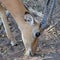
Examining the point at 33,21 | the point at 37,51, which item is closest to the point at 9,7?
the point at 33,21

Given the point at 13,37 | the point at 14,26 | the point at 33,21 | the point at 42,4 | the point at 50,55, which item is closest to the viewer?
the point at 33,21

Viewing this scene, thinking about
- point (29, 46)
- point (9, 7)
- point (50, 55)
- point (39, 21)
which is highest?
point (9, 7)

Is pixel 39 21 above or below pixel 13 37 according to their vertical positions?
above

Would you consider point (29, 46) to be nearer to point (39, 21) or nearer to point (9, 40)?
point (39, 21)

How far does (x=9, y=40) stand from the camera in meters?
3.46

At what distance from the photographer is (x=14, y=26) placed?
3838mm

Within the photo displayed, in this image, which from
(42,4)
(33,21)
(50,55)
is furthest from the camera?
(42,4)

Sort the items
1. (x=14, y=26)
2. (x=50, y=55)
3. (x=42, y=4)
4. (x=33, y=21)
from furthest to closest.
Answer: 1. (x=42, y=4)
2. (x=14, y=26)
3. (x=50, y=55)
4. (x=33, y=21)

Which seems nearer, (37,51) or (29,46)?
(29,46)

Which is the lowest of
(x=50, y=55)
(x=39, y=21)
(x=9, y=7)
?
(x=50, y=55)

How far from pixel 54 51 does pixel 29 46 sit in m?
0.54

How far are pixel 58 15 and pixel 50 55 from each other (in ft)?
3.64

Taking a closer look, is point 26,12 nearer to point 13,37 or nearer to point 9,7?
point 9,7

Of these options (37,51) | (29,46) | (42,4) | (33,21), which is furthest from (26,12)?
(42,4)
